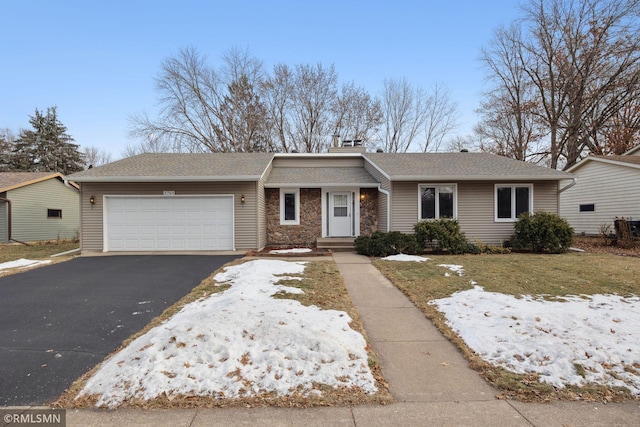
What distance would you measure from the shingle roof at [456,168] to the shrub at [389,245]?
2.10 meters

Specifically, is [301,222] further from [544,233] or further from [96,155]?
[96,155]

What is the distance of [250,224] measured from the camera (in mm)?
11523

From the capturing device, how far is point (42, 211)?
18.0 m

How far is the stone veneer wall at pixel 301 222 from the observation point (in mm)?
12984

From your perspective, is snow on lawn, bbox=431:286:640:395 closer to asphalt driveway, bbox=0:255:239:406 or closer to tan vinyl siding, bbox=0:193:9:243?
asphalt driveway, bbox=0:255:239:406

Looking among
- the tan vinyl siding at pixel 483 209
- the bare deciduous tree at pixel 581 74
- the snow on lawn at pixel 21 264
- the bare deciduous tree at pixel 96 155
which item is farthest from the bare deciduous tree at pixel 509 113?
the bare deciduous tree at pixel 96 155

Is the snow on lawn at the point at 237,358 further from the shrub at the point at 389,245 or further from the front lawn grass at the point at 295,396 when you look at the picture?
the shrub at the point at 389,245

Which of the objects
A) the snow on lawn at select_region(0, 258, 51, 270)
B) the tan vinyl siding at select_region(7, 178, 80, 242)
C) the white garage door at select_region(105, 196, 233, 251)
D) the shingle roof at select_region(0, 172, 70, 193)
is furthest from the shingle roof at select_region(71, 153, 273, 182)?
the tan vinyl siding at select_region(7, 178, 80, 242)

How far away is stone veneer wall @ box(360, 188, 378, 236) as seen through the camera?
13.1m

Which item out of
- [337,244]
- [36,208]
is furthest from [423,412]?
[36,208]

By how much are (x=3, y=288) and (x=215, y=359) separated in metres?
6.50

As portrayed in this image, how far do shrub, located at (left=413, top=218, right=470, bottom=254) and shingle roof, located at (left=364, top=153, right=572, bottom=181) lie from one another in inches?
64.8

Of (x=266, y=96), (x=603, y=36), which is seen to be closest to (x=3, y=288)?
(x=266, y=96)

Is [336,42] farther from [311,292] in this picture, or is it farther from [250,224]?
[311,292]
